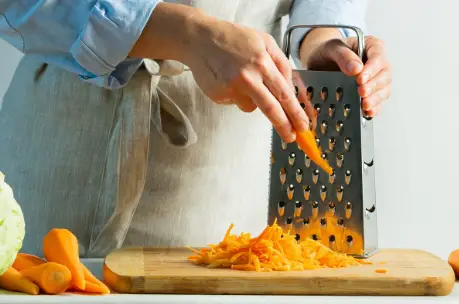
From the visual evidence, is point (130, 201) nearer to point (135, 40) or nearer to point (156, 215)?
point (156, 215)

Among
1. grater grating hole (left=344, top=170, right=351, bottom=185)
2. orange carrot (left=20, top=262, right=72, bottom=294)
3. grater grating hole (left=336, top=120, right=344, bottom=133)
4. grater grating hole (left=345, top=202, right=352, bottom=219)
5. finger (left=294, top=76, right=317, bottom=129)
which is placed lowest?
orange carrot (left=20, top=262, right=72, bottom=294)

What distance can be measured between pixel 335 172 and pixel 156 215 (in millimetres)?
404

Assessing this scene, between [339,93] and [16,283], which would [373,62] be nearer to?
[339,93]

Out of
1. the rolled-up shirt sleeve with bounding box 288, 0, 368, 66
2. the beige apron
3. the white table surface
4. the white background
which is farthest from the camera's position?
the white background

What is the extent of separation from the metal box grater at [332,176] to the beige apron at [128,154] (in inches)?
8.2

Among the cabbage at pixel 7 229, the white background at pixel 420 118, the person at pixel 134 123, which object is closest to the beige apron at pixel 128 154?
the person at pixel 134 123

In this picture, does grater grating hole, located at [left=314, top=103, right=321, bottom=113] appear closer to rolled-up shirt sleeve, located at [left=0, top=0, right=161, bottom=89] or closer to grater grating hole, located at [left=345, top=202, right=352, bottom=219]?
grater grating hole, located at [left=345, top=202, right=352, bottom=219]

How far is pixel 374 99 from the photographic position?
4.62ft

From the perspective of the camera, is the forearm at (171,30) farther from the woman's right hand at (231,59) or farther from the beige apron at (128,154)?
the beige apron at (128,154)

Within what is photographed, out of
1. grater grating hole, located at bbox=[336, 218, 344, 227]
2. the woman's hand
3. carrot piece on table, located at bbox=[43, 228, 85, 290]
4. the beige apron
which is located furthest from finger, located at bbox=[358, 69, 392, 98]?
carrot piece on table, located at bbox=[43, 228, 85, 290]

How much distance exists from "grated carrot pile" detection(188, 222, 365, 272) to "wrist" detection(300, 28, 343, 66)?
47 centimetres

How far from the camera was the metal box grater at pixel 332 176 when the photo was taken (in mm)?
1358

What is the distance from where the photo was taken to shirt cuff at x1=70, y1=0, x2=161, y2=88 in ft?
3.92

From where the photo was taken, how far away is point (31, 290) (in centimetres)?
101
